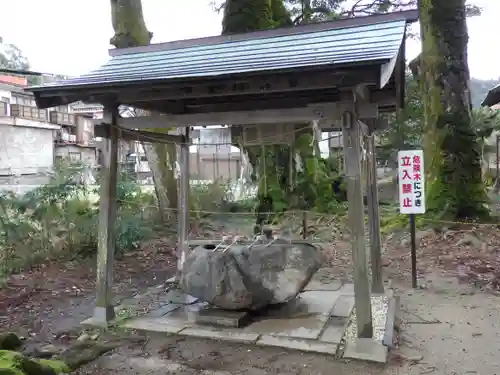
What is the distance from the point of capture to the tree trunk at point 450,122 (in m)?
10.6

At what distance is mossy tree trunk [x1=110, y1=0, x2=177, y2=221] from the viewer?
12289 mm

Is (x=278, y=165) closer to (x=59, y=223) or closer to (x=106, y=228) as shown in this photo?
(x=59, y=223)

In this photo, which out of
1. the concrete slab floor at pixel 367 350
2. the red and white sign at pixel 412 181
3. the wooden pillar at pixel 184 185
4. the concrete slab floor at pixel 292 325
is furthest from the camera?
the wooden pillar at pixel 184 185

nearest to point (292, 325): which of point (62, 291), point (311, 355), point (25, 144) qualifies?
point (311, 355)

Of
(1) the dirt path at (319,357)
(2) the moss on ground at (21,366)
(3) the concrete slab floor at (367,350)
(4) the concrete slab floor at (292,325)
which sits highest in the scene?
(2) the moss on ground at (21,366)

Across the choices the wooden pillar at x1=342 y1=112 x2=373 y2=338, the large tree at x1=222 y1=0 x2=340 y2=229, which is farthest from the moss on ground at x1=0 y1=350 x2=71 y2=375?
the large tree at x1=222 y1=0 x2=340 y2=229

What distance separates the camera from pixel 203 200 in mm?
14289

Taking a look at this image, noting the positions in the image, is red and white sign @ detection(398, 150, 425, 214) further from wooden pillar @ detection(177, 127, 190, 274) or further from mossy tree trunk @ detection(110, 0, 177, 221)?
mossy tree trunk @ detection(110, 0, 177, 221)

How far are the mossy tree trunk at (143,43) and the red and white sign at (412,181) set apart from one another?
6875 millimetres

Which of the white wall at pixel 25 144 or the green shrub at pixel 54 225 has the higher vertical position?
the white wall at pixel 25 144

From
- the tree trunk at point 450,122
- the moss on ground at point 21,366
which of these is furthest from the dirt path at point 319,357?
the tree trunk at point 450,122

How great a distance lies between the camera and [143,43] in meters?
12.2

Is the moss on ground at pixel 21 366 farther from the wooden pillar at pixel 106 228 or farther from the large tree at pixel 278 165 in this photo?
the large tree at pixel 278 165

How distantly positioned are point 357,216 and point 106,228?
10.1ft
